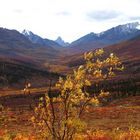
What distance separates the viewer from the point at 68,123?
45.6ft

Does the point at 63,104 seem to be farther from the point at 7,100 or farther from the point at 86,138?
the point at 7,100

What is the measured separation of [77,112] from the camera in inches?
579

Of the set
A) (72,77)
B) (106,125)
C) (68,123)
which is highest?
(72,77)

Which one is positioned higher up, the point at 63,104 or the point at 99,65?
the point at 99,65

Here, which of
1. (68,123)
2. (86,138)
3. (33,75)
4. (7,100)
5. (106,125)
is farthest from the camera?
(33,75)

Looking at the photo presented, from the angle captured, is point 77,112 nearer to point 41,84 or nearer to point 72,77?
point 72,77

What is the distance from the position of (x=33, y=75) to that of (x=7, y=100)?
2354 inches

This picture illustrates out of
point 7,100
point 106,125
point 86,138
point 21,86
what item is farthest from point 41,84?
point 86,138

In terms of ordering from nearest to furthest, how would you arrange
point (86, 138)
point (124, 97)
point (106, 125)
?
point (86, 138)
point (106, 125)
point (124, 97)

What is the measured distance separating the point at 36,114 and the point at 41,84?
125 meters

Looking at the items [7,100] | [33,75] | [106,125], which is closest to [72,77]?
[106,125]

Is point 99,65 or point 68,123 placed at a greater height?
point 99,65

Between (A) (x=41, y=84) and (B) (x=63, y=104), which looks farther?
(A) (x=41, y=84)

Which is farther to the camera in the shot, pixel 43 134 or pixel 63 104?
pixel 43 134
